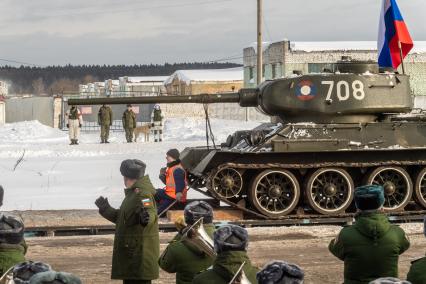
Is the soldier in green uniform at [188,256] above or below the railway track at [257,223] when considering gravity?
above

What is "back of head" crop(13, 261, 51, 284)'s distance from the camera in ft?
15.2

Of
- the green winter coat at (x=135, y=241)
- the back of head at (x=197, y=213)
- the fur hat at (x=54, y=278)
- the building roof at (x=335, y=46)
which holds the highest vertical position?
the building roof at (x=335, y=46)

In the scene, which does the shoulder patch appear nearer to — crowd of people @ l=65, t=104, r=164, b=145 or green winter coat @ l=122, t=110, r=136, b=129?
crowd of people @ l=65, t=104, r=164, b=145

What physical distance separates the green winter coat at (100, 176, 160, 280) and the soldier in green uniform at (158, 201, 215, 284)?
4.04ft

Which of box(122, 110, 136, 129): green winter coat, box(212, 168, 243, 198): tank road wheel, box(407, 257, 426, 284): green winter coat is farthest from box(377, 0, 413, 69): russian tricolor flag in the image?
box(407, 257, 426, 284): green winter coat

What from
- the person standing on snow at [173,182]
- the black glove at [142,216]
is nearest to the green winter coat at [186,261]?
the black glove at [142,216]

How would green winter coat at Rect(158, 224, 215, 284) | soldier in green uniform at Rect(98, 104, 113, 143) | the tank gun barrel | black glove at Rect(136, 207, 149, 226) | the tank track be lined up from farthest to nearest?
soldier in green uniform at Rect(98, 104, 113, 143), the tank gun barrel, the tank track, black glove at Rect(136, 207, 149, 226), green winter coat at Rect(158, 224, 215, 284)

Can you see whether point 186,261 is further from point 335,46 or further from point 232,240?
point 335,46

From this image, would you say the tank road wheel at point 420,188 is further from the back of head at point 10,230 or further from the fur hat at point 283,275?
the fur hat at point 283,275

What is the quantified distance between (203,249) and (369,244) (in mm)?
1361

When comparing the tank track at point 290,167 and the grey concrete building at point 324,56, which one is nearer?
the tank track at point 290,167

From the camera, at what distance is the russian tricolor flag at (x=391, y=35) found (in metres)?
21.6

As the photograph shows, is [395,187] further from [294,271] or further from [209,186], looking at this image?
[294,271]

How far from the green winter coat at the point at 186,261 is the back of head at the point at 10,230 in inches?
47.3
